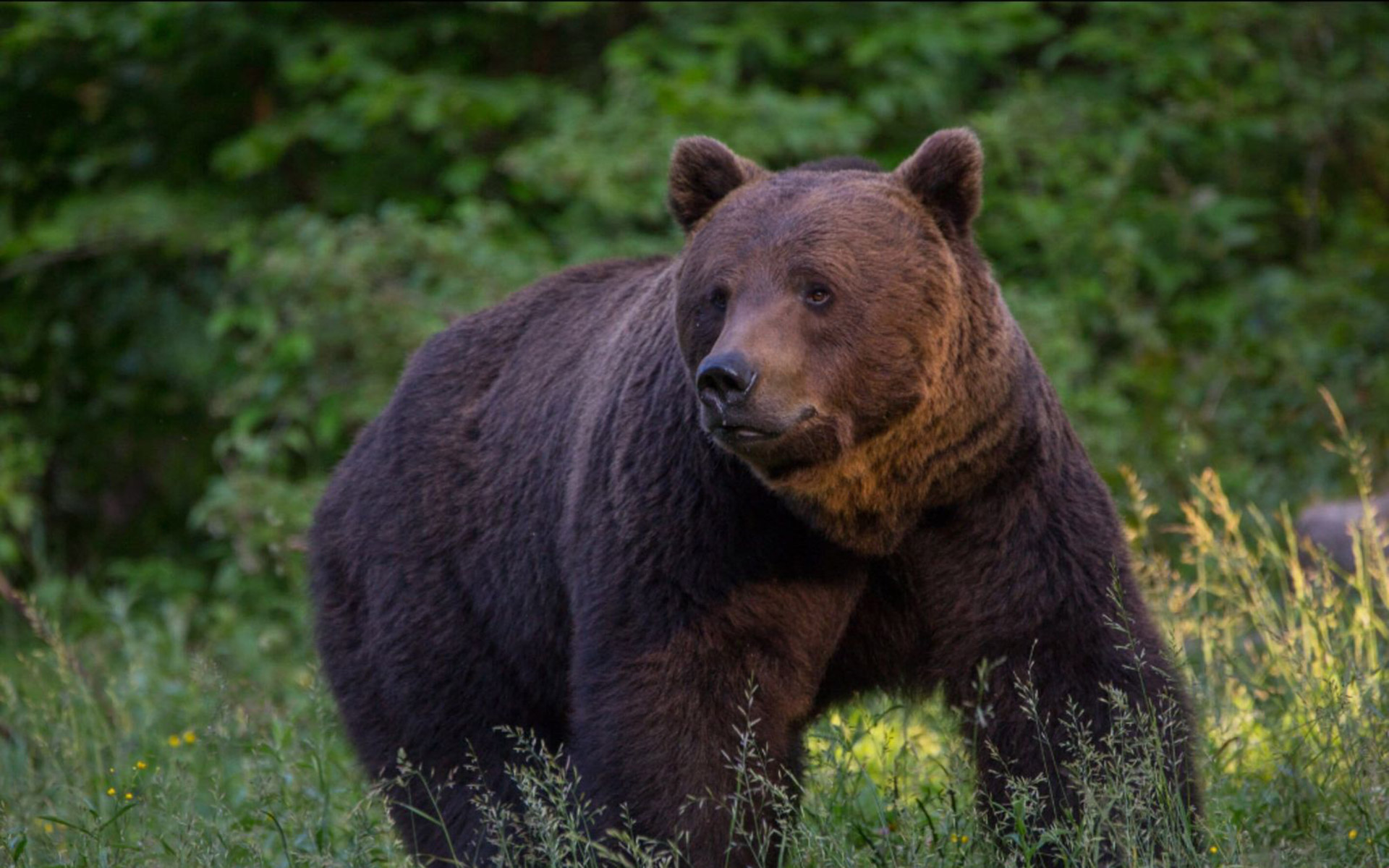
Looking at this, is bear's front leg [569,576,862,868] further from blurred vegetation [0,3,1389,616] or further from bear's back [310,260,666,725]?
blurred vegetation [0,3,1389,616]

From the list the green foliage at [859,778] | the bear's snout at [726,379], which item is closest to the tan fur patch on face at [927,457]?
the bear's snout at [726,379]

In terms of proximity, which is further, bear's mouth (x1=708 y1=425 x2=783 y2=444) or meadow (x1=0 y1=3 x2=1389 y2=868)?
meadow (x1=0 y1=3 x2=1389 y2=868)

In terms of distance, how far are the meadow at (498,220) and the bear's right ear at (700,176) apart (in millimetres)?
3710

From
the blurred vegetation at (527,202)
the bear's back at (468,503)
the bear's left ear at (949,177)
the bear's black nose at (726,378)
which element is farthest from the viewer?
the blurred vegetation at (527,202)

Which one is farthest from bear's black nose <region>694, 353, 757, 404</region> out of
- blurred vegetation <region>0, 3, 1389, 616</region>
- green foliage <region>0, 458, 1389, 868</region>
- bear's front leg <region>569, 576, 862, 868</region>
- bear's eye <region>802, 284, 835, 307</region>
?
blurred vegetation <region>0, 3, 1389, 616</region>

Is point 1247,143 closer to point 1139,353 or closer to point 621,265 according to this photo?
point 1139,353

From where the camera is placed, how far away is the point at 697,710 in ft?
11.7

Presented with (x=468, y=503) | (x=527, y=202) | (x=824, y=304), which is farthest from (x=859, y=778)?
(x=527, y=202)

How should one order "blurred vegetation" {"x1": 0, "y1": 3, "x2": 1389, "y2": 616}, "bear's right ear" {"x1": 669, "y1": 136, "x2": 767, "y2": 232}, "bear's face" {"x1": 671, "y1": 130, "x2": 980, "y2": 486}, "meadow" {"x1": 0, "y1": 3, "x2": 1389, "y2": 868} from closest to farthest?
"bear's face" {"x1": 671, "y1": 130, "x2": 980, "y2": 486} → "bear's right ear" {"x1": 669, "y1": 136, "x2": 767, "y2": 232} → "meadow" {"x1": 0, "y1": 3, "x2": 1389, "y2": 868} → "blurred vegetation" {"x1": 0, "y1": 3, "x2": 1389, "y2": 616}

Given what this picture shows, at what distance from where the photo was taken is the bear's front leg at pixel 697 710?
11.7ft

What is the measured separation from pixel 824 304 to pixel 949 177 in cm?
49

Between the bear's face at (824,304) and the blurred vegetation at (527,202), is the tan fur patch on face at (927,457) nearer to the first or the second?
the bear's face at (824,304)

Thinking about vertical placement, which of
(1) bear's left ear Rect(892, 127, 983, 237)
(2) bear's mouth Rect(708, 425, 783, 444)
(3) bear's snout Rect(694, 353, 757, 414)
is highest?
(1) bear's left ear Rect(892, 127, 983, 237)

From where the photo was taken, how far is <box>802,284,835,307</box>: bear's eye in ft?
11.4
